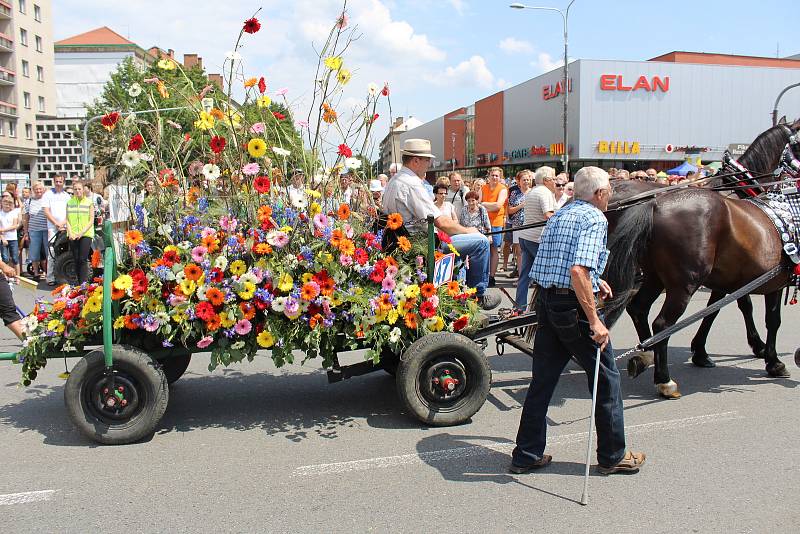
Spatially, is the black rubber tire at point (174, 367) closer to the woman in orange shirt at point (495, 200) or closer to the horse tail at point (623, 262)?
the horse tail at point (623, 262)

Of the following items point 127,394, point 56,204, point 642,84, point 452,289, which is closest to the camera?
point 127,394

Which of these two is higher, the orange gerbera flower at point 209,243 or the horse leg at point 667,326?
the orange gerbera flower at point 209,243

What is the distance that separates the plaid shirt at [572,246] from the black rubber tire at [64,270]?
31.3 ft

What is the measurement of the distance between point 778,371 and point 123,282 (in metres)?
5.37

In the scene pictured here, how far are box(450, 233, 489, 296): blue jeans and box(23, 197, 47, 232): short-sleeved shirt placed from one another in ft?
31.8

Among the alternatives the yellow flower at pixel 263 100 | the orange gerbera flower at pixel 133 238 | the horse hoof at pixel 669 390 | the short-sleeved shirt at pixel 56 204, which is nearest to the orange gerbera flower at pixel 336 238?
the yellow flower at pixel 263 100

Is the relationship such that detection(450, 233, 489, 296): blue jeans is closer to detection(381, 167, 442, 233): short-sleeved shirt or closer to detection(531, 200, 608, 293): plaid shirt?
detection(381, 167, 442, 233): short-sleeved shirt

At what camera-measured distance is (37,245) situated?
12.5 metres

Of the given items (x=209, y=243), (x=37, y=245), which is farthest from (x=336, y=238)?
(x=37, y=245)

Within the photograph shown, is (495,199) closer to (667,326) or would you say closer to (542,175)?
(542,175)

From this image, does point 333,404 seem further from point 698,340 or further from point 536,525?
point 698,340

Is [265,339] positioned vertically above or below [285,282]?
below

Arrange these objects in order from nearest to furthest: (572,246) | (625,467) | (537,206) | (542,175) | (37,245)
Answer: (572,246) < (625,467) < (537,206) < (542,175) < (37,245)

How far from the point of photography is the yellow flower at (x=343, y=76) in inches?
185
